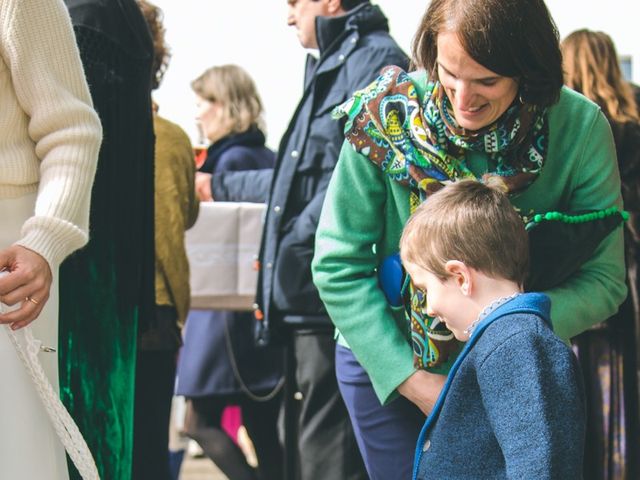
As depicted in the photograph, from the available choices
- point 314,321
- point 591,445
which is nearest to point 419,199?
point 314,321

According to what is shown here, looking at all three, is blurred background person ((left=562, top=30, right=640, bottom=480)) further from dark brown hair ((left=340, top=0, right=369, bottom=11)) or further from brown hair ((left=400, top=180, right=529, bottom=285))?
brown hair ((left=400, top=180, right=529, bottom=285))

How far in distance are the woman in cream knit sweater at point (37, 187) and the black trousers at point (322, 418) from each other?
1.34 meters

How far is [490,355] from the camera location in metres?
2.26

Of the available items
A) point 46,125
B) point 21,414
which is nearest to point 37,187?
point 46,125

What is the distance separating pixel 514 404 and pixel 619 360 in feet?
8.34

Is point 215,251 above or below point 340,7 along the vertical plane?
below

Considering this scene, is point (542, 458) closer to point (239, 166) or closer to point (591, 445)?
point (591, 445)

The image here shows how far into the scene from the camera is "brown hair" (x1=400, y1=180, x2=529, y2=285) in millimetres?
2398

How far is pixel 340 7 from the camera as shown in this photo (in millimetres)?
4312

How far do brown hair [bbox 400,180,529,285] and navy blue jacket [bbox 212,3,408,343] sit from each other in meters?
1.44

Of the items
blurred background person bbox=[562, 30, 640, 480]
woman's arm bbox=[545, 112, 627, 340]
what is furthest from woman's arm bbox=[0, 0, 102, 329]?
blurred background person bbox=[562, 30, 640, 480]

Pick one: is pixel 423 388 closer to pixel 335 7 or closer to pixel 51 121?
pixel 51 121

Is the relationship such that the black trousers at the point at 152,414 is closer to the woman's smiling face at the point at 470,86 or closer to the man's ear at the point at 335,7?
the man's ear at the point at 335,7

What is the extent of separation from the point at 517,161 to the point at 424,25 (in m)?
0.33
